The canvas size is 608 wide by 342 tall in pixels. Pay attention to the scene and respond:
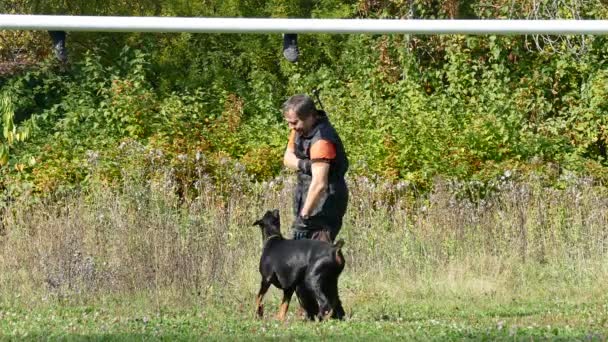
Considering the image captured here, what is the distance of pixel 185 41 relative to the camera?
71.6 ft

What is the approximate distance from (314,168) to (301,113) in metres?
0.45

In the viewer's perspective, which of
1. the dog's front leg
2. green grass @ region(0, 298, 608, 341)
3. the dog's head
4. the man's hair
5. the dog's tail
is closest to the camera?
green grass @ region(0, 298, 608, 341)

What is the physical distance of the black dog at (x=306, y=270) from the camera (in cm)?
1073

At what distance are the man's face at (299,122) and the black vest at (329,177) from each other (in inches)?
1.8

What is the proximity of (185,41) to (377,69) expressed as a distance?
11.5 feet

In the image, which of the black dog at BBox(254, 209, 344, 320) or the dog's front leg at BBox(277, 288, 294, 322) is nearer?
the black dog at BBox(254, 209, 344, 320)

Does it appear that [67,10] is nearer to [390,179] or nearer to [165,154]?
[165,154]

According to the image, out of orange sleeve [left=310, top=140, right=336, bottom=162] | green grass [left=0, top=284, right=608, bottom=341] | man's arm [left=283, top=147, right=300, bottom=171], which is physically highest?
orange sleeve [left=310, top=140, right=336, bottom=162]

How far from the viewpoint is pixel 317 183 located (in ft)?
35.3

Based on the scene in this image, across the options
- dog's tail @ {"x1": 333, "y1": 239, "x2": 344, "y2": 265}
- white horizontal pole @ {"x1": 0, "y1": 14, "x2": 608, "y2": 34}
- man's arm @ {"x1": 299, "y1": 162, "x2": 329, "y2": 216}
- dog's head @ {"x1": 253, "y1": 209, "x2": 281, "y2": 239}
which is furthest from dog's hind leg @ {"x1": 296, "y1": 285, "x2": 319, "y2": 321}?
white horizontal pole @ {"x1": 0, "y1": 14, "x2": 608, "y2": 34}

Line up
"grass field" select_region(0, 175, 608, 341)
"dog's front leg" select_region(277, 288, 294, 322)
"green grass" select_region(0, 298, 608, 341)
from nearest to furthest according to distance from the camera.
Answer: "green grass" select_region(0, 298, 608, 341)
"dog's front leg" select_region(277, 288, 294, 322)
"grass field" select_region(0, 175, 608, 341)

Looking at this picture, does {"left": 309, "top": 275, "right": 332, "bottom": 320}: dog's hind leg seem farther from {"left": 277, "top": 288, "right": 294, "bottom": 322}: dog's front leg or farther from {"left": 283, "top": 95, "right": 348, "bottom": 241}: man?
{"left": 283, "top": 95, "right": 348, "bottom": 241}: man

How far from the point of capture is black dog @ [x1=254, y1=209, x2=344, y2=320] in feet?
35.2

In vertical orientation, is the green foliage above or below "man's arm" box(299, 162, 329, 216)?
above
